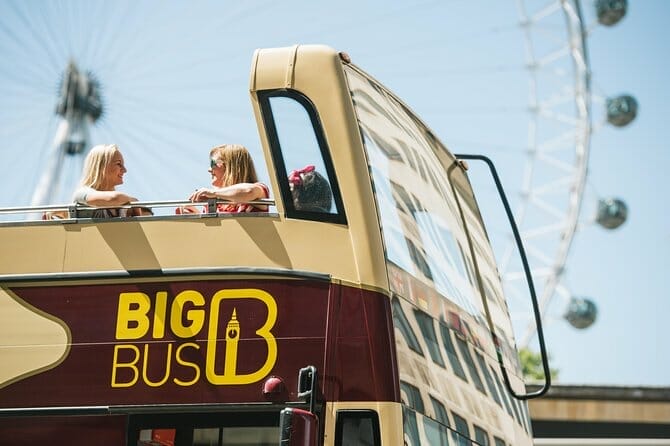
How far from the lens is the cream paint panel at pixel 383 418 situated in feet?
14.1

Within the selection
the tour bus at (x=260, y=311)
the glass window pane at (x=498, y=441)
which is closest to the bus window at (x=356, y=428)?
the tour bus at (x=260, y=311)

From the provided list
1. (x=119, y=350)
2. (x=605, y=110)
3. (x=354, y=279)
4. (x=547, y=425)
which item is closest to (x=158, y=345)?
(x=119, y=350)

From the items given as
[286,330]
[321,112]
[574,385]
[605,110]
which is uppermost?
[605,110]

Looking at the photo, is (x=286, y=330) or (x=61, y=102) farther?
(x=61, y=102)

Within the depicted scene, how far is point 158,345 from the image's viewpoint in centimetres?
471

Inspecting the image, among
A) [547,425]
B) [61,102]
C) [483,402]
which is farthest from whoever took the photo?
[547,425]

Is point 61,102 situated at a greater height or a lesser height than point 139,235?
greater

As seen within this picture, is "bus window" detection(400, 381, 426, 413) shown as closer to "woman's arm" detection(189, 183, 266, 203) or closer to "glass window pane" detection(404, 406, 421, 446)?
"glass window pane" detection(404, 406, 421, 446)

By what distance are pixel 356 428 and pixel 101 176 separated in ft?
6.44

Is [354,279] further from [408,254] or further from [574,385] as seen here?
[574,385]

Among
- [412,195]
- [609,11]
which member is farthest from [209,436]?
[609,11]

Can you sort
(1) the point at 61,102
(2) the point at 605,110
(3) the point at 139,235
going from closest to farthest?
(3) the point at 139,235, (1) the point at 61,102, (2) the point at 605,110

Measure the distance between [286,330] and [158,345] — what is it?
1.97 feet

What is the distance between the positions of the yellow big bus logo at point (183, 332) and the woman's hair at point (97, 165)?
2.70 feet
